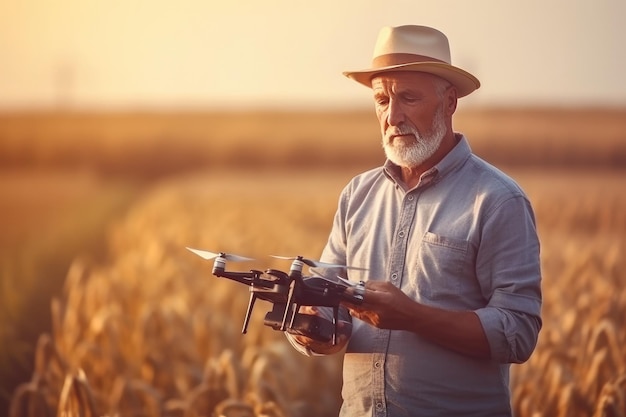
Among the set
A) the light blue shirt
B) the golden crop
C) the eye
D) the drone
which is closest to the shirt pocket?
the light blue shirt

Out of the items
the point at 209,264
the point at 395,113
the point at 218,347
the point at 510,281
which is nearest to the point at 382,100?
the point at 395,113

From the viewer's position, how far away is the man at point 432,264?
3621 mm

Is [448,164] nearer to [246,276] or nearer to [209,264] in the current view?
[246,276]

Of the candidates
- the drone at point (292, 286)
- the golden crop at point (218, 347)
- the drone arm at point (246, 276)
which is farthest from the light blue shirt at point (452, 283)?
the golden crop at point (218, 347)

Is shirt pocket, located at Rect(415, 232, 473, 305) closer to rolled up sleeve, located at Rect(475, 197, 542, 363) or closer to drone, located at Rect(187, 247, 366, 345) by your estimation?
rolled up sleeve, located at Rect(475, 197, 542, 363)

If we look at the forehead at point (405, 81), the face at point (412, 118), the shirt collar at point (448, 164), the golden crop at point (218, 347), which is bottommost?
the golden crop at point (218, 347)

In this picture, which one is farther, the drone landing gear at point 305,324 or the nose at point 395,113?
the nose at point 395,113

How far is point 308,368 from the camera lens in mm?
7160

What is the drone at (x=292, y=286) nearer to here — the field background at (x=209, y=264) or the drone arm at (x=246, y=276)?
the drone arm at (x=246, y=276)

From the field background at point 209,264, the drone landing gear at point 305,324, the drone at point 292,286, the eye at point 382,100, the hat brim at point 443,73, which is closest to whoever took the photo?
the drone at point 292,286

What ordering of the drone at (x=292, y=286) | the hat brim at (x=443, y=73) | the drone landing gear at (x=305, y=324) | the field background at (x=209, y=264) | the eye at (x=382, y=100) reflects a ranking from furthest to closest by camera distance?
the field background at (x=209, y=264) → the eye at (x=382, y=100) → the hat brim at (x=443, y=73) → the drone landing gear at (x=305, y=324) → the drone at (x=292, y=286)

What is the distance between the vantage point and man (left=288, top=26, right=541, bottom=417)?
3621 millimetres

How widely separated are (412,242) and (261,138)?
40759mm

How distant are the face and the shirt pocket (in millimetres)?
281
